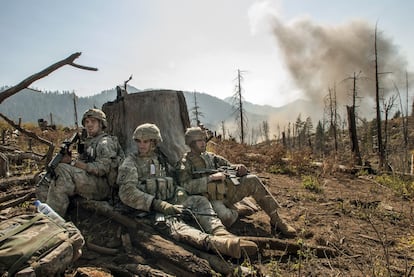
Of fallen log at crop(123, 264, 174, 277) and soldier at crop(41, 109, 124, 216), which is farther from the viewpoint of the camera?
soldier at crop(41, 109, 124, 216)

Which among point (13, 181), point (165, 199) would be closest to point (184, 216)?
point (165, 199)

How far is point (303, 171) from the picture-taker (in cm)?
1004

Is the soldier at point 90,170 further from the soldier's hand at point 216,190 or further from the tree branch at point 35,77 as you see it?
the soldier's hand at point 216,190

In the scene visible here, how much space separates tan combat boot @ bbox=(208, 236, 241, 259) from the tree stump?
2300 millimetres

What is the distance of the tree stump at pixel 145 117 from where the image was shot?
227 inches

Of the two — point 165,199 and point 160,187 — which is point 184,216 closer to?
point 165,199

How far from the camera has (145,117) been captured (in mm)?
5812

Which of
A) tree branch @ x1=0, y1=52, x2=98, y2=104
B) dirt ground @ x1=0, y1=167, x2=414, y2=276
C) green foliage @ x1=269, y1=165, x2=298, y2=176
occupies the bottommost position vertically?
dirt ground @ x1=0, y1=167, x2=414, y2=276

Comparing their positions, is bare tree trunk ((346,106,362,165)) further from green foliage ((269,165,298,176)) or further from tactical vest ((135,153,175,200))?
tactical vest ((135,153,175,200))

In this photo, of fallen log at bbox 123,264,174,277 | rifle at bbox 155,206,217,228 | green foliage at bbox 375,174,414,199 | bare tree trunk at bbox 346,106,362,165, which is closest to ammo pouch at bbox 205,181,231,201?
rifle at bbox 155,206,217,228

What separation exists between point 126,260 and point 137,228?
571mm

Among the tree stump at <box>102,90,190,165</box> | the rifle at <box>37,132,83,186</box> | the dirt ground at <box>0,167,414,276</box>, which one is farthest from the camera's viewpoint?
the tree stump at <box>102,90,190,165</box>

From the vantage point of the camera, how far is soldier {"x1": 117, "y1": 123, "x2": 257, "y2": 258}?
146 inches

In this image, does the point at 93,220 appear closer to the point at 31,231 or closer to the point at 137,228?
the point at 137,228
